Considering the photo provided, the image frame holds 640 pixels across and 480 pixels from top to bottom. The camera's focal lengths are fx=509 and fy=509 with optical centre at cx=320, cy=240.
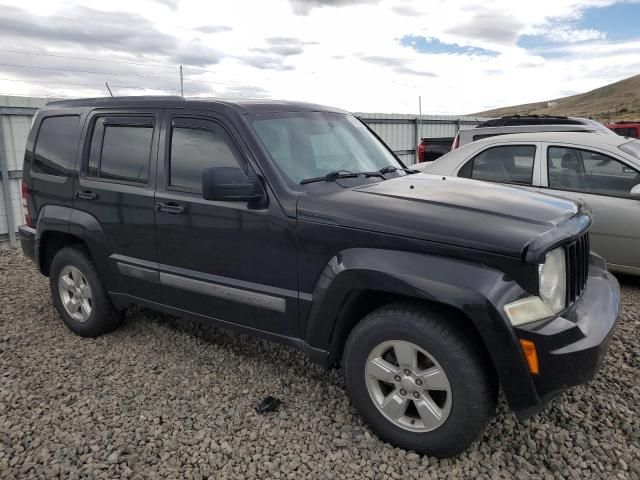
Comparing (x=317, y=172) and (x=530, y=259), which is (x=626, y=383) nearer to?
(x=530, y=259)

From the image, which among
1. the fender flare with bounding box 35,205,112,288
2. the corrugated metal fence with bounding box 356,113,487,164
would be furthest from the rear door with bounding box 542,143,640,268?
the corrugated metal fence with bounding box 356,113,487,164

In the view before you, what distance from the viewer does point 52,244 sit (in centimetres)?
450

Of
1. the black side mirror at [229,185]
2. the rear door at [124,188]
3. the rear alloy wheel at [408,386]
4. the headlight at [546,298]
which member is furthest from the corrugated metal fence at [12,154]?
the headlight at [546,298]

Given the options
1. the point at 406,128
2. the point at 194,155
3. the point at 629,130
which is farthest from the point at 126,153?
the point at 629,130

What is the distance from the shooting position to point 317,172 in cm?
329

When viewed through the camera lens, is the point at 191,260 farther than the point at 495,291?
Yes

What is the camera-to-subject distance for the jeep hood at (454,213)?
246cm

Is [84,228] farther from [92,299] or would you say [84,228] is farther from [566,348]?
[566,348]

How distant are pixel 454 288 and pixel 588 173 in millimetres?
3777

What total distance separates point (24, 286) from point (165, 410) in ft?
11.4

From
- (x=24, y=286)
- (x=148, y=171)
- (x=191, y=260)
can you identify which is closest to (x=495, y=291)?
(x=191, y=260)

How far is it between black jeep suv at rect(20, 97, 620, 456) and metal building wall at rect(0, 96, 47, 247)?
363 cm

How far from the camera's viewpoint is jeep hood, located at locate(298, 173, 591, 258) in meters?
2.46

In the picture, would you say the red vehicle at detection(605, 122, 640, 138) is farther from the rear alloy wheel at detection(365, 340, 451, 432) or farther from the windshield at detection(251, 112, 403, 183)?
the rear alloy wheel at detection(365, 340, 451, 432)
